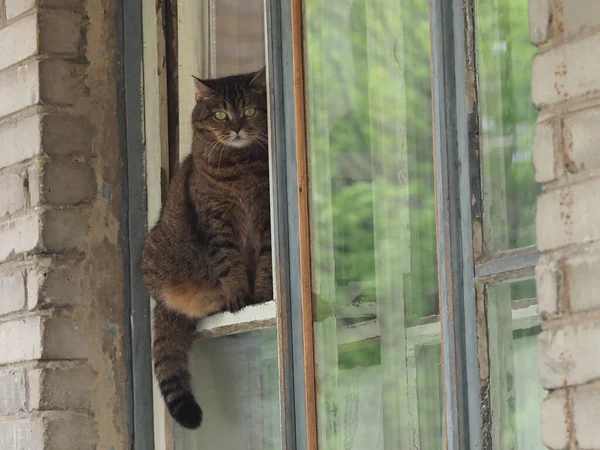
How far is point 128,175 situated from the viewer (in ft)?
9.06

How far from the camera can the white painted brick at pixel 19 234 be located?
8.63 feet

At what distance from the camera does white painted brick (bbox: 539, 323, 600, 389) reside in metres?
1.43

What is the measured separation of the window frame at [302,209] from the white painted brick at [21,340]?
241 millimetres

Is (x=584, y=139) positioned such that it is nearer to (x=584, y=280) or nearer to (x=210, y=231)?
(x=584, y=280)

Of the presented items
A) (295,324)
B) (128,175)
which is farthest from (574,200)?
(128,175)

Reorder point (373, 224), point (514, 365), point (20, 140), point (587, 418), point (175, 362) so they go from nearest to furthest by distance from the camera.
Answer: point (587, 418) < point (514, 365) < point (373, 224) < point (175, 362) < point (20, 140)

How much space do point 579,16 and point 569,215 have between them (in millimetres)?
264

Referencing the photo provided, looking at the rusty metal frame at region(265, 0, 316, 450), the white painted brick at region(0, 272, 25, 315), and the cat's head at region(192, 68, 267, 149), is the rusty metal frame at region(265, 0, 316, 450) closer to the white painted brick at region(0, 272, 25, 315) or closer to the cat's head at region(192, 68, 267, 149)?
the cat's head at region(192, 68, 267, 149)

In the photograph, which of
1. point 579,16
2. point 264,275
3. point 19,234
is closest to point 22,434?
point 19,234

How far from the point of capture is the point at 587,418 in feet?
4.69

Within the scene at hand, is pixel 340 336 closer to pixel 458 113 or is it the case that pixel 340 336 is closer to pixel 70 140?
pixel 458 113

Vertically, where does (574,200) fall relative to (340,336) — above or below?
above

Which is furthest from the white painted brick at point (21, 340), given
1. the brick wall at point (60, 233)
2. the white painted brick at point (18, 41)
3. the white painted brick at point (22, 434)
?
the white painted brick at point (18, 41)

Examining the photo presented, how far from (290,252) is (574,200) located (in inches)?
33.4
